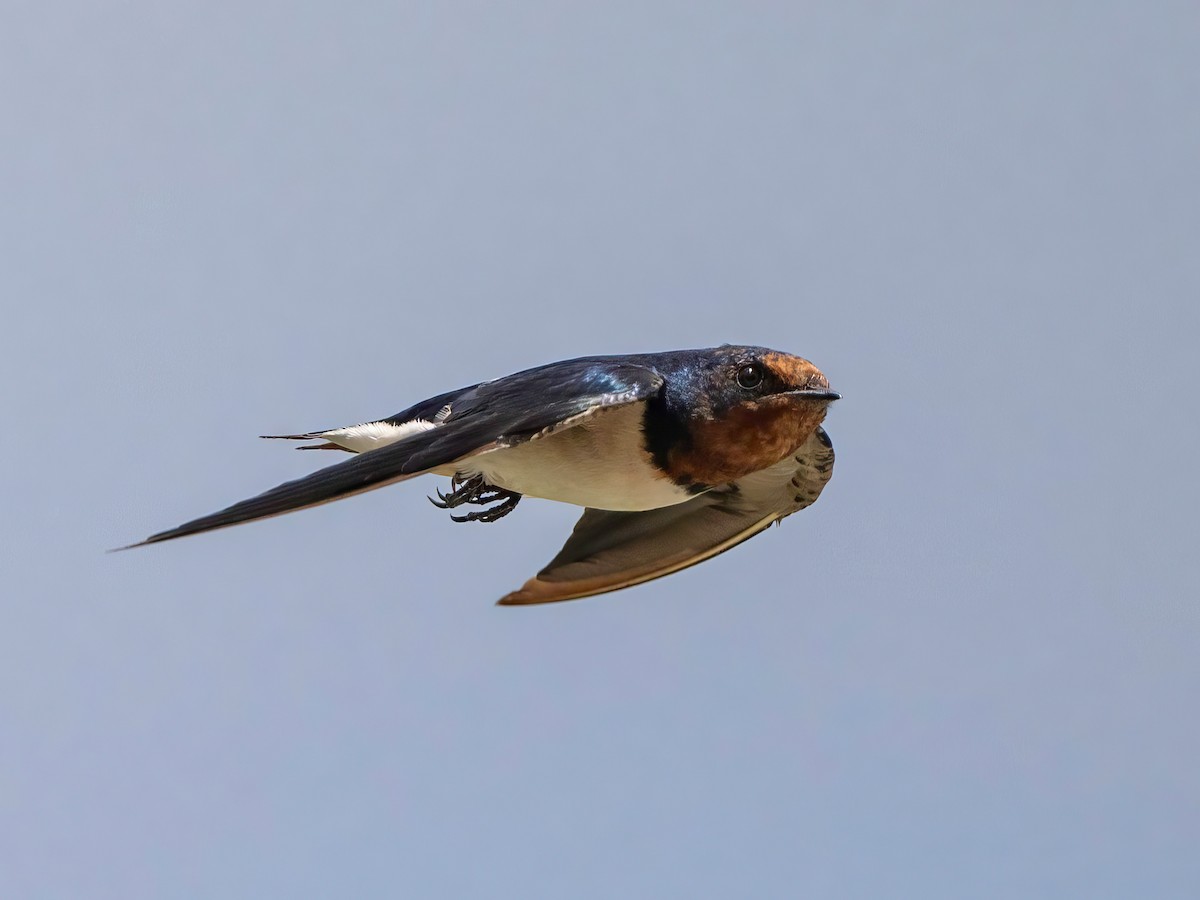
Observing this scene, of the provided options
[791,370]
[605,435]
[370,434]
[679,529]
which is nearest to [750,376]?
[791,370]

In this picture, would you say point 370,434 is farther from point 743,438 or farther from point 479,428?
point 743,438

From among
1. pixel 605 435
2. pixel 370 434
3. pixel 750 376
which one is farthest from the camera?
pixel 370 434

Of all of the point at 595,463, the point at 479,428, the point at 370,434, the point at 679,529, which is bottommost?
the point at 679,529

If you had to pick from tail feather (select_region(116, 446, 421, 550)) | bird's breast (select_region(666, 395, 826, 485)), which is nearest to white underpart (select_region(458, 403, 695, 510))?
bird's breast (select_region(666, 395, 826, 485))

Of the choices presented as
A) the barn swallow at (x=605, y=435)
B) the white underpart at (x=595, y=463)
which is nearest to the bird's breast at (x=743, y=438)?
the barn swallow at (x=605, y=435)

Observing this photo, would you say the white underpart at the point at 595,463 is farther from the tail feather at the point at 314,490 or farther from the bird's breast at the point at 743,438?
the tail feather at the point at 314,490
